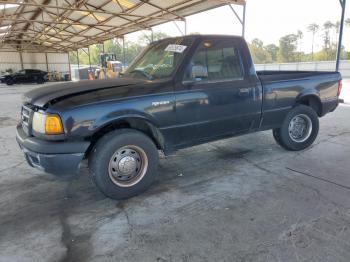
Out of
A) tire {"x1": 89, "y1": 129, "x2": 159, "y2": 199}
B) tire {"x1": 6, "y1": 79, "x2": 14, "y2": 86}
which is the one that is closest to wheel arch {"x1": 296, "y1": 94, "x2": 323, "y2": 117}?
tire {"x1": 89, "y1": 129, "x2": 159, "y2": 199}

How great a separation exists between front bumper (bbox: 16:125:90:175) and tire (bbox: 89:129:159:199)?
203 mm

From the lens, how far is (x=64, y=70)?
131ft

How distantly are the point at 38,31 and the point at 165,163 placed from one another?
80.5 ft

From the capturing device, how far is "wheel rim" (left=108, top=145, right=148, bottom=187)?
3.40 m

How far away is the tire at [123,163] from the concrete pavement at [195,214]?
0.17m

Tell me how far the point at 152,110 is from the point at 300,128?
3.00 meters

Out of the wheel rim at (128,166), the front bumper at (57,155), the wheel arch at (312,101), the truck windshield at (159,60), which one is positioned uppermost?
the truck windshield at (159,60)

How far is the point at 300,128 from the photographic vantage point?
5137mm

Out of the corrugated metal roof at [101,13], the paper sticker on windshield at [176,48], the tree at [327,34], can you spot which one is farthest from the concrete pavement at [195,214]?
the tree at [327,34]

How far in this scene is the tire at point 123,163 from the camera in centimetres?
325

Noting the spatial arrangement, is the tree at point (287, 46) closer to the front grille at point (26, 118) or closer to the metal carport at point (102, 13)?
the metal carport at point (102, 13)

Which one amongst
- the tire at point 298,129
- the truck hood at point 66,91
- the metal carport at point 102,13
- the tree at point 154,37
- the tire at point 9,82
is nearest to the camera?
the truck hood at point 66,91

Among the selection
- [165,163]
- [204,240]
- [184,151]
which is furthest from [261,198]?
[184,151]

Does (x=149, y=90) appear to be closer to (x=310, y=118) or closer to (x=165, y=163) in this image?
(x=165, y=163)
